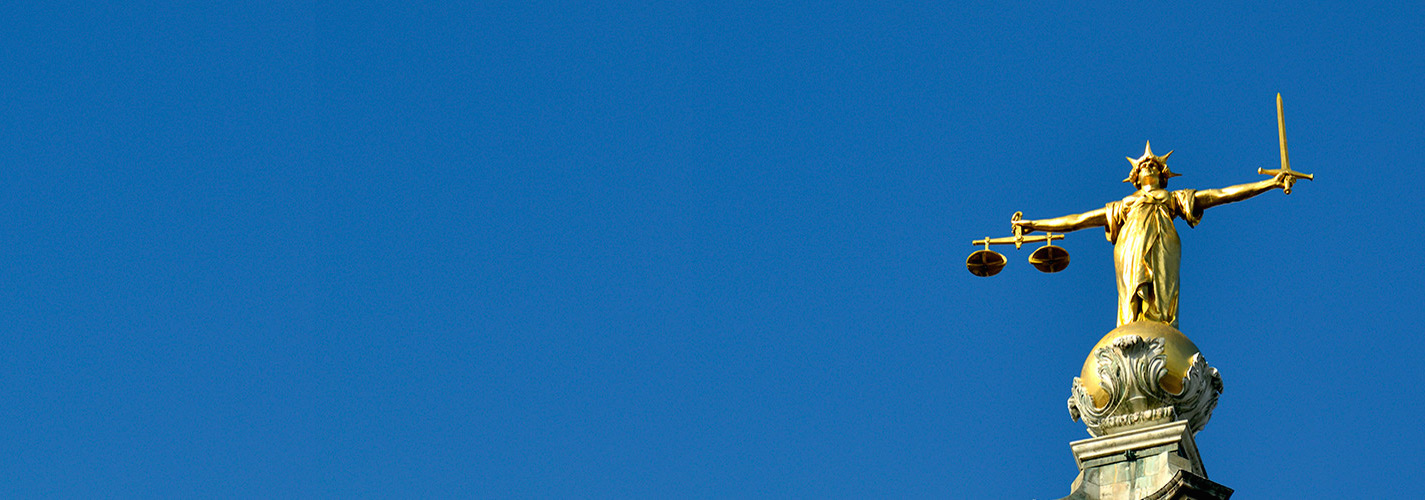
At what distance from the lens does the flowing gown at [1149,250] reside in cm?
3684

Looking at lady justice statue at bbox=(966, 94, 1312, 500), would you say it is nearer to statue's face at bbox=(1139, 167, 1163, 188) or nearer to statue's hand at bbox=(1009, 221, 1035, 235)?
statue's face at bbox=(1139, 167, 1163, 188)

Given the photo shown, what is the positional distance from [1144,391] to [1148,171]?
380 cm

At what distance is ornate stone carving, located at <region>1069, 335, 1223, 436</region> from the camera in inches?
1404

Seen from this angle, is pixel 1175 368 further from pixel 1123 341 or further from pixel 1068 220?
pixel 1068 220

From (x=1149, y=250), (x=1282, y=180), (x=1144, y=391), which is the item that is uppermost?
(x=1282, y=180)

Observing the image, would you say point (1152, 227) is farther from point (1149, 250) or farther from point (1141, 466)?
point (1141, 466)

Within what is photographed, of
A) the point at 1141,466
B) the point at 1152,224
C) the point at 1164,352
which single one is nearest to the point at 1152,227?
the point at 1152,224

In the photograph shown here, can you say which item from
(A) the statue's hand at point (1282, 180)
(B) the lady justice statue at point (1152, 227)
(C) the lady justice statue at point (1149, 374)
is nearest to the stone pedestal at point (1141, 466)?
(C) the lady justice statue at point (1149, 374)

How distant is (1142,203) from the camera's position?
37.6m

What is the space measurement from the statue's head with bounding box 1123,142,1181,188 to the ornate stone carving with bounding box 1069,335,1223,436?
3.05 metres

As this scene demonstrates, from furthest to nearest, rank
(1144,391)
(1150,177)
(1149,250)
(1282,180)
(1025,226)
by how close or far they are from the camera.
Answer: (1025,226), (1150,177), (1149,250), (1282,180), (1144,391)

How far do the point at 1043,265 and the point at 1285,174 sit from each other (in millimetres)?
4046

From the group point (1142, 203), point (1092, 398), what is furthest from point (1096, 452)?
point (1142, 203)

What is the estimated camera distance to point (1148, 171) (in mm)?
38031
